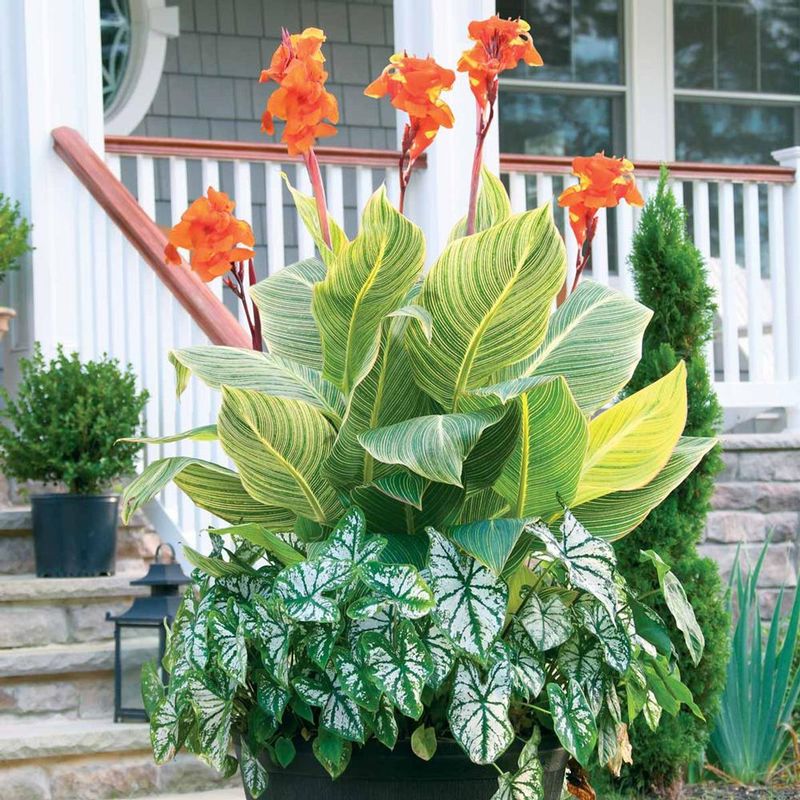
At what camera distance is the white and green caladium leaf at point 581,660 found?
2223mm

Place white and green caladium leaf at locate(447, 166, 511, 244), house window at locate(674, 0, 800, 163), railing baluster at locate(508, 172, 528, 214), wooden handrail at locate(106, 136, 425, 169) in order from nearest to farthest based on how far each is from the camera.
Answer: white and green caladium leaf at locate(447, 166, 511, 244)
wooden handrail at locate(106, 136, 425, 169)
railing baluster at locate(508, 172, 528, 214)
house window at locate(674, 0, 800, 163)

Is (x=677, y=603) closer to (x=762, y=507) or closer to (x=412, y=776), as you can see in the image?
(x=412, y=776)

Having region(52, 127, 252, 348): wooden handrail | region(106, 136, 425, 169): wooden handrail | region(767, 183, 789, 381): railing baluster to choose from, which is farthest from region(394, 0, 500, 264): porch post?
region(767, 183, 789, 381): railing baluster

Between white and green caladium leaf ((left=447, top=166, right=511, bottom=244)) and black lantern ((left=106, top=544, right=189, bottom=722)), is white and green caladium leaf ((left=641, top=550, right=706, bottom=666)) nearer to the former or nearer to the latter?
white and green caladium leaf ((left=447, top=166, right=511, bottom=244))

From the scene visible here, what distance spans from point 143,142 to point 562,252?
10.5 feet

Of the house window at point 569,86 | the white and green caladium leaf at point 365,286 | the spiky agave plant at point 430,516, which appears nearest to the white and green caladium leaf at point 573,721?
the spiky agave plant at point 430,516

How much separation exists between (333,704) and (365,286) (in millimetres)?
662

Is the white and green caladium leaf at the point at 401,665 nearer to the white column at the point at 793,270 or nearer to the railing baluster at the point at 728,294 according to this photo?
the railing baluster at the point at 728,294

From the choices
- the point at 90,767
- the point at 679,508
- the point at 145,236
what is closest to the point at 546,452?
the point at 679,508

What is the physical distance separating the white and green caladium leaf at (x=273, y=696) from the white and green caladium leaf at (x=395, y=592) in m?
0.20

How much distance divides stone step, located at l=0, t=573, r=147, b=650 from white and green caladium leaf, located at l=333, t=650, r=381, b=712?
2.15 m

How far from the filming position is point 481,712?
2.06m

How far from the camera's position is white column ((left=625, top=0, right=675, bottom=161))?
7.48 metres

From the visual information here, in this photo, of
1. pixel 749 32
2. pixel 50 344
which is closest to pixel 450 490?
pixel 50 344
